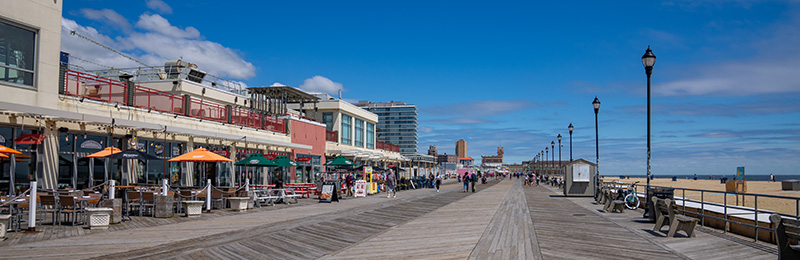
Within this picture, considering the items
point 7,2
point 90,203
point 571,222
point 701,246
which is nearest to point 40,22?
point 7,2

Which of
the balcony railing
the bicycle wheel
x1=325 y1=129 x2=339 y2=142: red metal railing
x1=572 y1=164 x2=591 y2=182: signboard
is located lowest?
the bicycle wheel

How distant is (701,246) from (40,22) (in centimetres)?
1880

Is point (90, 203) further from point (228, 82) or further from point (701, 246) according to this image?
point (228, 82)

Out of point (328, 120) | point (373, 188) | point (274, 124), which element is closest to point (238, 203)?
point (274, 124)

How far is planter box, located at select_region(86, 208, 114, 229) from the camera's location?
528 inches

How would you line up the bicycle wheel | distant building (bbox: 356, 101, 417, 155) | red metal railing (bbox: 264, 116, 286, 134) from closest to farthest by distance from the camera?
the bicycle wheel
red metal railing (bbox: 264, 116, 286, 134)
distant building (bbox: 356, 101, 417, 155)

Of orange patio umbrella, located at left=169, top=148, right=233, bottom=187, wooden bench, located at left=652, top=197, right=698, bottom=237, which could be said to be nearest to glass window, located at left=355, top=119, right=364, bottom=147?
orange patio umbrella, located at left=169, top=148, right=233, bottom=187

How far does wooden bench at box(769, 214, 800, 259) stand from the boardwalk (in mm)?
1820

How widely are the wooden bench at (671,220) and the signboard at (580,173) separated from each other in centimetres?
1740

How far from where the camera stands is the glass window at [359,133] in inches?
2141

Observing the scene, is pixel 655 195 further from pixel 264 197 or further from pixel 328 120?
pixel 328 120

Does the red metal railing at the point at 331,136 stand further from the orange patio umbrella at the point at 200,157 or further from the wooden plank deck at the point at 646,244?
the wooden plank deck at the point at 646,244

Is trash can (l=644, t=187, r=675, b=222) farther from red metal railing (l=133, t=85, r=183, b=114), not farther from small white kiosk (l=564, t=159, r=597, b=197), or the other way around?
red metal railing (l=133, t=85, r=183, b=114)

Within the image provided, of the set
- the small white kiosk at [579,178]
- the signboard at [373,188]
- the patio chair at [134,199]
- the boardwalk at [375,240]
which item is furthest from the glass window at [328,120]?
the boardwalk at [375,240]
